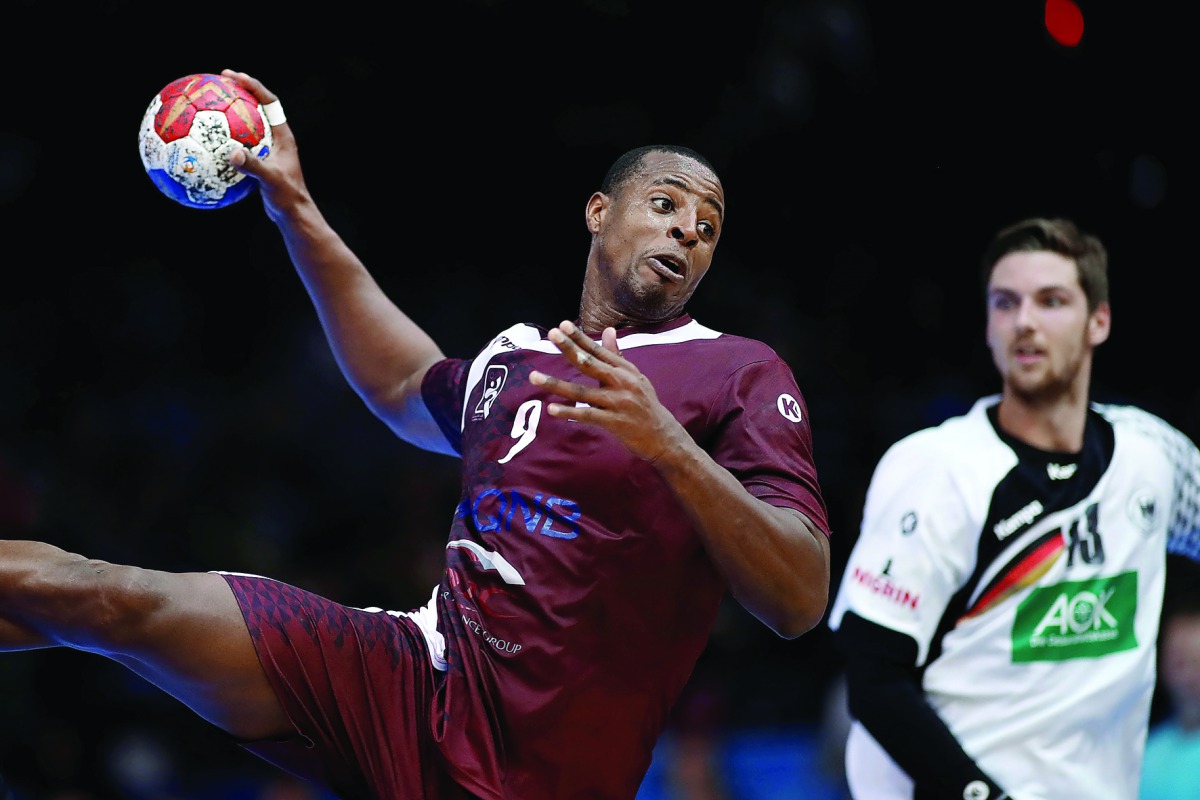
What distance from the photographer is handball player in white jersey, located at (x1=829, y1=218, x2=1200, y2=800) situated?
4.23 m

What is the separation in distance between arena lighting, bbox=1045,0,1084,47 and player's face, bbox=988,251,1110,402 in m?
5.31

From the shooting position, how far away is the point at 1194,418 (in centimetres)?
945

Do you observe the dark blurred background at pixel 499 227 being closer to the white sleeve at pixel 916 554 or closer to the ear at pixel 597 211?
the white sleeve at pixel 916 554

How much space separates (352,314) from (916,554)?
1967mm

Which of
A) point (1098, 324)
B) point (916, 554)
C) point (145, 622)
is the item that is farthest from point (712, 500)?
point (1098, 324)

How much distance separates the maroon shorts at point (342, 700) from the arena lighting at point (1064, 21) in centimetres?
774

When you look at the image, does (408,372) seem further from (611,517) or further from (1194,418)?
(1194,418)

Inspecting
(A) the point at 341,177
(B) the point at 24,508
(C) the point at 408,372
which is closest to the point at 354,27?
(A) the point at 341,177

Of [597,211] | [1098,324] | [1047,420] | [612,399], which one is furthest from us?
[1098,324]

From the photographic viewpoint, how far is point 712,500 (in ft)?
9.80

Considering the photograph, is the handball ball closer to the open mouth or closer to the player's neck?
the open mouth

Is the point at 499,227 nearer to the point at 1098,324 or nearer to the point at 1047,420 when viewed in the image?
the point at 1098,324

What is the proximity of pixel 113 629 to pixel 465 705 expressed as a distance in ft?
2.80

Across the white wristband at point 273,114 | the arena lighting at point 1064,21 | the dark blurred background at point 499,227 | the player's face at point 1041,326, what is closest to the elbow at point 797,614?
the player's face at point 1041,326
